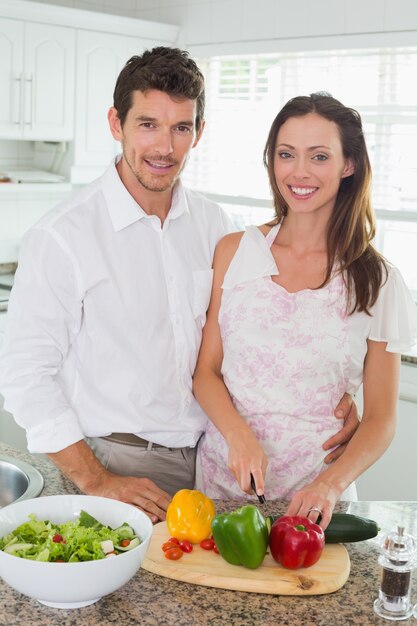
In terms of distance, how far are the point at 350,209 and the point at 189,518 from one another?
865 millimetres

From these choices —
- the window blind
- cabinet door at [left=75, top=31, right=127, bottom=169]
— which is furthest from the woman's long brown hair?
cabinet door at [left=75, top=31, right=127, bottom=169]

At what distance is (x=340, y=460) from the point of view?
6.08 ft

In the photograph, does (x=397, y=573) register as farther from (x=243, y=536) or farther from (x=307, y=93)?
(x=307, y=93)

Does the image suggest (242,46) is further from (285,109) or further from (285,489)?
(285,489)

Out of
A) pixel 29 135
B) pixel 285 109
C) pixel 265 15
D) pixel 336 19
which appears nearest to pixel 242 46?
pixel 265 15

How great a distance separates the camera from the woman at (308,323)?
198cm

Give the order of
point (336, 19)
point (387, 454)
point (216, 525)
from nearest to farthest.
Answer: point (216, 525) → point (387, 454) → point (336, 19)

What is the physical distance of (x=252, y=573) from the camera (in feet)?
4.92

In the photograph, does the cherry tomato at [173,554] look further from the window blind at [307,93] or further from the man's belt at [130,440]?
the window blind at [307,93]

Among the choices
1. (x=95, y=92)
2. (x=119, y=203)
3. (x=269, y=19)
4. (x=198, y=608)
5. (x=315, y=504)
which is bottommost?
(x=198, y=608)

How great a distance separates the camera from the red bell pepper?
1482 mm

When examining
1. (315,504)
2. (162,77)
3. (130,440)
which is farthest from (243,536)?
(162,77)

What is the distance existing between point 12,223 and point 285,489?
10.4 feet

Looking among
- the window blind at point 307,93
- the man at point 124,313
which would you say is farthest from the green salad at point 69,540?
the window blind at point 307,93
